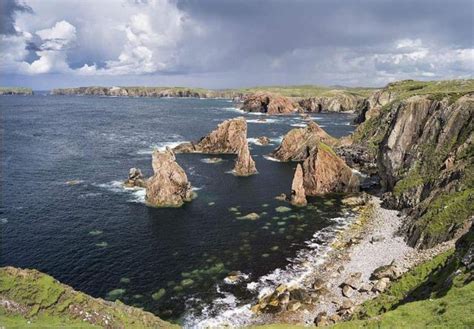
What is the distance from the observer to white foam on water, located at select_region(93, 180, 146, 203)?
96.7 meters

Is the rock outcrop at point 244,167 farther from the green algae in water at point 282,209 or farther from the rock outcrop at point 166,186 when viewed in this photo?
the green algae in water at point 282,209

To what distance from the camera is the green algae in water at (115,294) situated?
5562cm

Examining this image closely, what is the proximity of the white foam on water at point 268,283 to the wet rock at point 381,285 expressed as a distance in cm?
1033

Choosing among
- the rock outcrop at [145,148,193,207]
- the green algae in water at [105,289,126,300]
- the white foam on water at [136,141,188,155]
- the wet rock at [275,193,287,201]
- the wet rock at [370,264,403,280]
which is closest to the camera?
the green algae in water at [105,289,126,300]

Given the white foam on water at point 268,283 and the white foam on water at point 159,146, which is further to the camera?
the white foam on water at point 159,146

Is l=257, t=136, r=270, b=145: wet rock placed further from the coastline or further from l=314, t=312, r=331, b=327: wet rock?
l=314, t=312, r=331, b=327: wet rock

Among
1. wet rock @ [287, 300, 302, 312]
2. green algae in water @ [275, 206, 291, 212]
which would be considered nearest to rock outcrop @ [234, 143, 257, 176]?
green algae in water @ [275, 206, 291, 212]

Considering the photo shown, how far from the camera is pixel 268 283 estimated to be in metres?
59.6

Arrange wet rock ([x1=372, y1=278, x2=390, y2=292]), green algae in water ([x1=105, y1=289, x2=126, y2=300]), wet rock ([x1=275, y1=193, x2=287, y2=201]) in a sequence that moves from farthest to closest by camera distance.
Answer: wet rock ([x1=275, y1=193, x2=287, y2=201]) → green algae in water ([x1=105, y1=289, x2=126, y2=300]) → wet rock ([x1=372, y1=278, x2=390, y2=292])

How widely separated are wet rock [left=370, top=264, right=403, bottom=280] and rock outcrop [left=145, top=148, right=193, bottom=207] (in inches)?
1916

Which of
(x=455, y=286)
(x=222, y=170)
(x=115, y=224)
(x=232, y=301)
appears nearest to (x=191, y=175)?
(x=222, y=170)

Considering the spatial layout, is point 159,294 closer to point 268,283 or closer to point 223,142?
point 268,283

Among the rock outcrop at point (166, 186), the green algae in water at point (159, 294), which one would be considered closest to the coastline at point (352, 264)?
the green algae in water at point (159, 294)

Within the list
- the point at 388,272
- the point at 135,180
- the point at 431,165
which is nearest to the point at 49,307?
the point at 388,272
